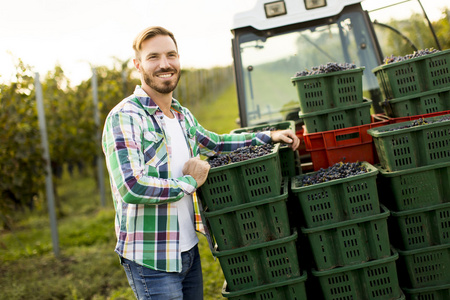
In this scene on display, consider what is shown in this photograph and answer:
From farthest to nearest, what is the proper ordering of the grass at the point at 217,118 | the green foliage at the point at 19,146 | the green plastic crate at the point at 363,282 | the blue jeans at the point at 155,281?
the grass at the point at 217,118 < the green foliage at the point at 19,146 < the green plastic crate at the point at 363,282 < the blue jeans at the point at 155,281

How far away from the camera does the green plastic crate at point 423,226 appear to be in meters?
2.60

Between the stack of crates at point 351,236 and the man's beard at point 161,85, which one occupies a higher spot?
the man's beard at point 161,85

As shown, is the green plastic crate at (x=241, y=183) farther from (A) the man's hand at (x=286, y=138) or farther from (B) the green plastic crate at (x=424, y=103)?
(B) the green plastic crate at (x=424, y=103)

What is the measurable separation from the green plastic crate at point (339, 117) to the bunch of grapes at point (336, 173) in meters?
0.35

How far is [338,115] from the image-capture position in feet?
9.93

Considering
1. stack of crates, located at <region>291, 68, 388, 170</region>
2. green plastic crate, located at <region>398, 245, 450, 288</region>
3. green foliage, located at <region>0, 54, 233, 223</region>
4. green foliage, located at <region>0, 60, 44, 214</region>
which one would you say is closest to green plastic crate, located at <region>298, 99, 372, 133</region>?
stack of crates, located at <region>291, 68, 388, 170</region>

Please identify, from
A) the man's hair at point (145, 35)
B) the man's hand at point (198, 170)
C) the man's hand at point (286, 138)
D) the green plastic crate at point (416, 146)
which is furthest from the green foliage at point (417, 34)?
the man's hand at point (198, 170)

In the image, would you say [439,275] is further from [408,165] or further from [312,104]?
[312,104]

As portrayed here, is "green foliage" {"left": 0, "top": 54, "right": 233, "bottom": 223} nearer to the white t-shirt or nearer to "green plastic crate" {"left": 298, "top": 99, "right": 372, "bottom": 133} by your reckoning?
the white t-shirt

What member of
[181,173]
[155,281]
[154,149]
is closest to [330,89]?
[181,173]

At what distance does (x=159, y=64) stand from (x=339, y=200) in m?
1.20

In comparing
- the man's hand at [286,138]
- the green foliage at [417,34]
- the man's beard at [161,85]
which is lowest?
the man's hand at [286,138]

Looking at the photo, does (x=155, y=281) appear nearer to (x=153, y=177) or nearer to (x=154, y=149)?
(x=153, y=177)

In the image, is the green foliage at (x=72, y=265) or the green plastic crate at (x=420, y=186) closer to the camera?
the green plastic crate at (x=420, y=186)
